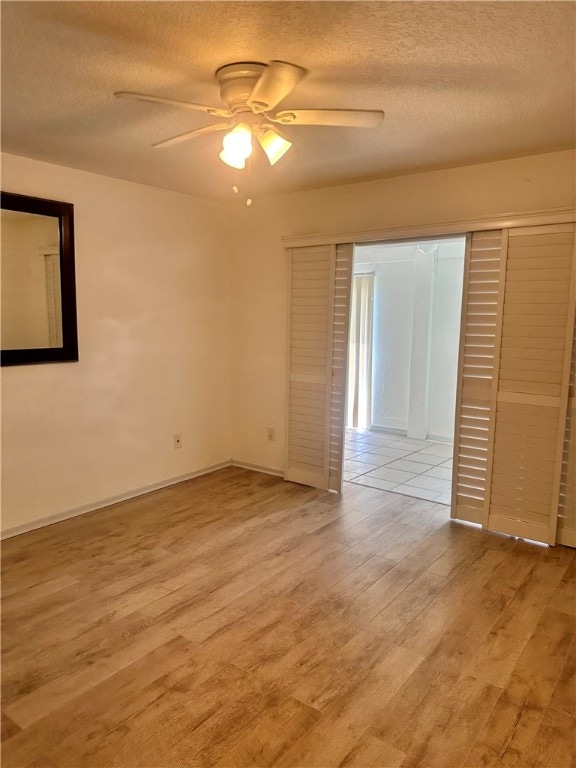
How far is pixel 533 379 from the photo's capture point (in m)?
3.08

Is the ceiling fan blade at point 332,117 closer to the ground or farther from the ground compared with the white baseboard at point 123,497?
farther from the ground

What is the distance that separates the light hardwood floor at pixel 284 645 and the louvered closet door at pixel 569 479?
0.12 m

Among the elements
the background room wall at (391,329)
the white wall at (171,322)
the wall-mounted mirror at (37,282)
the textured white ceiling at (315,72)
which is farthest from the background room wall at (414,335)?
the wall-mounted mirror at (37,282)

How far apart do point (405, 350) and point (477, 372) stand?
9.35ft

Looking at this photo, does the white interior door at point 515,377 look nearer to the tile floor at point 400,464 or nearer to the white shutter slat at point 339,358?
the tile floor at point 400,464

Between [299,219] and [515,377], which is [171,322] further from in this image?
[515,377]

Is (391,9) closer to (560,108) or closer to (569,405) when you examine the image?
(560,108)

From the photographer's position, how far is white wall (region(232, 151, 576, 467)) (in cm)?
305

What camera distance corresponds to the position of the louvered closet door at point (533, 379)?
2961mm

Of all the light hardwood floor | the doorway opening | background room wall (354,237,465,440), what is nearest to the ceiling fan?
the light hardwood floor

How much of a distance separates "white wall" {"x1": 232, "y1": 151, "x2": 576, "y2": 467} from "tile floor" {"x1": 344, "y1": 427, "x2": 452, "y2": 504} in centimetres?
88

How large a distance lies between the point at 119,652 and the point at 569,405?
8.88 ft

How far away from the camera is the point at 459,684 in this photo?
6.32 ft

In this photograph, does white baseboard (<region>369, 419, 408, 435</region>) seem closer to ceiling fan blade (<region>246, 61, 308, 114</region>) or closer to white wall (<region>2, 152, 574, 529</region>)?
white wall (<region>2, 152, 574, 529</region>)
